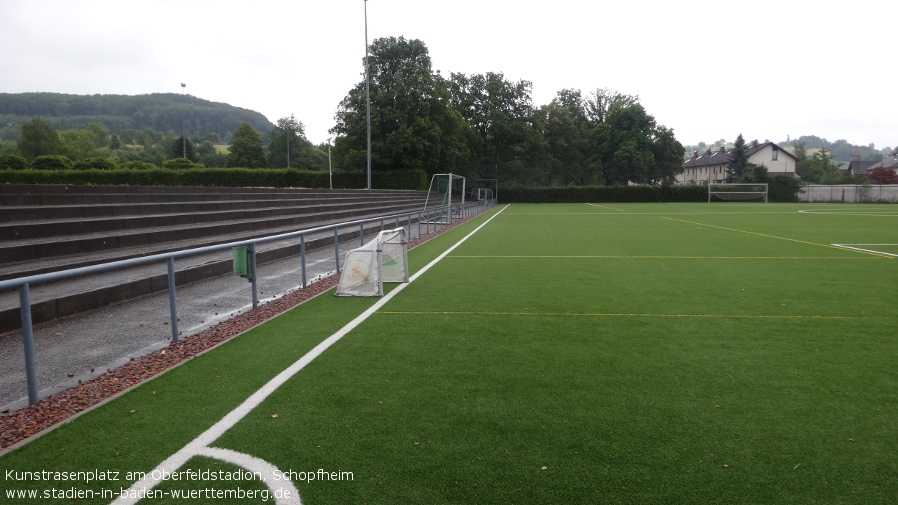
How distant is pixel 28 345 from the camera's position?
14.1 ft

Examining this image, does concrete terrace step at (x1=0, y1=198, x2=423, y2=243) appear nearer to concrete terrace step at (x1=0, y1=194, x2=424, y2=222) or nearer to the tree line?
concrete terrace step at (x1=0, y1=194, x2=424, y2=222)

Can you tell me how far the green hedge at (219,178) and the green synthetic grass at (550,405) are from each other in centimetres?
2472

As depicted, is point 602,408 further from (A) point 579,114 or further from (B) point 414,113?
(A) point 579,114

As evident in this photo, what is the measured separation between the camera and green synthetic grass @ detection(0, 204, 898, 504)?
9.95ft

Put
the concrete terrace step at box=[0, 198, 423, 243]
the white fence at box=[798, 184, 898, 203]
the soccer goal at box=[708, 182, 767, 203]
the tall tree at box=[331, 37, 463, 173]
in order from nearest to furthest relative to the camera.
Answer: the concrete terrace step at box=[0, 198, 423, 243]
the tall tree at box=[331, 37, 463, 173]
the white fence at box=[798, 184, 898, 203]
the soccer goal at box=[708, 182, 767, 203]

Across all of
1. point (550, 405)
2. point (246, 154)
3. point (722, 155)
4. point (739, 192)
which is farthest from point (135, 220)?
point (722, 155)

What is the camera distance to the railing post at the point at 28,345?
422 centimetres

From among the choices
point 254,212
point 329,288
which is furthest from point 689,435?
point 254,212

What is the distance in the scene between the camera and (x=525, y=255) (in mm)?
13914

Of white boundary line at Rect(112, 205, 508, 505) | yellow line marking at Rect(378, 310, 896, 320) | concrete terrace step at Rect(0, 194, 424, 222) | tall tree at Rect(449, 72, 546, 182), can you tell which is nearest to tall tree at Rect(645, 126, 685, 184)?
tall tree at Rect(449, 72, 546, 182)

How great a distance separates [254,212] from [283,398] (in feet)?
44.5

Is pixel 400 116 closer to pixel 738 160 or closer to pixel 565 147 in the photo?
pixel 565 147

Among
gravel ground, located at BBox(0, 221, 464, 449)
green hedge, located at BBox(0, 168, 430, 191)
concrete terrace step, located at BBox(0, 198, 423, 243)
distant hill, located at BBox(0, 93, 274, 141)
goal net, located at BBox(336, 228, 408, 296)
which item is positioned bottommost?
gravel ground, located at BBox(0, 221, 464, 449)

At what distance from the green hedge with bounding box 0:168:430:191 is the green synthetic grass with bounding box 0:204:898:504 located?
81.1 feet
